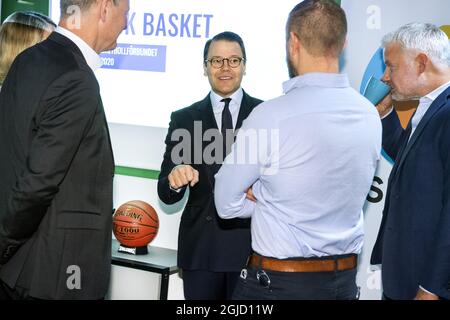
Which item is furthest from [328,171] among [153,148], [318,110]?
[153,148]

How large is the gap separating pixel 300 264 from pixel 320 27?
817 mm

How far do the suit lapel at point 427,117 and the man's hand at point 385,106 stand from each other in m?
0.96

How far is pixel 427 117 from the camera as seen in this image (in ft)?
7.98

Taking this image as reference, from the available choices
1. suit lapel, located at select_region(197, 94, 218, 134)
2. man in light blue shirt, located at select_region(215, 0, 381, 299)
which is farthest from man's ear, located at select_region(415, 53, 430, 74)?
suit lapel, located at select_region(197, 94, 218, 134)

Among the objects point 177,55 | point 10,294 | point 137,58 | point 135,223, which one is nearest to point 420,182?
point 10,294

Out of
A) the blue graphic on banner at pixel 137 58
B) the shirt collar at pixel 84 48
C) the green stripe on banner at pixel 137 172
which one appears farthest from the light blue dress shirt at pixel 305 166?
the blue graphic on banner at pixel 137 58

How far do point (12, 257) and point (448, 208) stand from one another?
5.11 feet

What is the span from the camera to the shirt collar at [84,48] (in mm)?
2201

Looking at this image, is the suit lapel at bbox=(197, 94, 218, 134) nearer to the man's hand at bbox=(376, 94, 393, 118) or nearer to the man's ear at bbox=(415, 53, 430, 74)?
the man's hand at bbox=(376, 94, 393, 118)

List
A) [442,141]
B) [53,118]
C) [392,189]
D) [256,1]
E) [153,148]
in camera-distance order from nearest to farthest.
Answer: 1. [53,118]
2. [442,141]
3. [392,189]
4. [256,1]
5. [153,148]

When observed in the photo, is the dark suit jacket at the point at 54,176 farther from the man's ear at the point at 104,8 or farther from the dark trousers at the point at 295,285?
the dark trousers at the point at 295,285

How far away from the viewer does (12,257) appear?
216 cm
